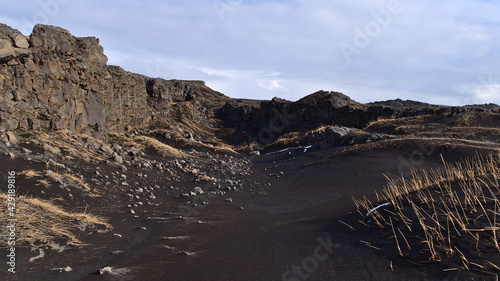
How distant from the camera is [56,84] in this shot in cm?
1017

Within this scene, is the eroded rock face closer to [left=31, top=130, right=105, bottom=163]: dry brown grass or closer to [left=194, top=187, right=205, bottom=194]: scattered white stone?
[left=31, top=130, right=105, bottom=163]: dry brown grass

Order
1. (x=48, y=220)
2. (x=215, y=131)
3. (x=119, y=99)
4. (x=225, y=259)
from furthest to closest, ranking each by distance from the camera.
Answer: (x=215, y=131), (x=119, y=99), (x=48, y=220), (x=225, y=259)

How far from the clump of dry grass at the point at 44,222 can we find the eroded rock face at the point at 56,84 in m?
4.23

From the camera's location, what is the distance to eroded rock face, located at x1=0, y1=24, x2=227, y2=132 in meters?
8.45

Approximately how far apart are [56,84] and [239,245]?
9.26m

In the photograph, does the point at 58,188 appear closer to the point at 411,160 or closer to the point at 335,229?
the point at 335,229

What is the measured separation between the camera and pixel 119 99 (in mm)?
15852

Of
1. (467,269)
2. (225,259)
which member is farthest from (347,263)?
(225,259)

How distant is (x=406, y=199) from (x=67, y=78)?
37.6 feet

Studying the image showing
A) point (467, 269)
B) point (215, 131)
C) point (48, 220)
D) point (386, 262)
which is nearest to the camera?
point (467, 269)

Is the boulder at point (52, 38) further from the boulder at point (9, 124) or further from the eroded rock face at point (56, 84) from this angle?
the boulder at point (9, 124)

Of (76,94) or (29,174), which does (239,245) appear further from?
(76,94)

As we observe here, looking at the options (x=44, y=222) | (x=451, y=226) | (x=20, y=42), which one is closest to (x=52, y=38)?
(x=20, y=42)

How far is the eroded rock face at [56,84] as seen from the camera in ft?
27.7
